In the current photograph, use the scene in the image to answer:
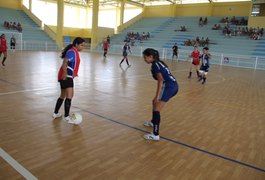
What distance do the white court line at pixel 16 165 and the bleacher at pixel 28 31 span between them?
2609cm

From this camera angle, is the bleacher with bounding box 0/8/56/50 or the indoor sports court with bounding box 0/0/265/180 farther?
the bleacher with bounding box 0/8/56/50

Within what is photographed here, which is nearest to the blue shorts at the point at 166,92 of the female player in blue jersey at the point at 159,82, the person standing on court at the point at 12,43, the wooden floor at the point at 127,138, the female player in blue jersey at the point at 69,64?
the female player in blue jersey at the point at 159,82

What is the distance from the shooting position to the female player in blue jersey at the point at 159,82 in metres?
4.25

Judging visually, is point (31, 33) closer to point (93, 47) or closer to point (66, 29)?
point (93, 47)

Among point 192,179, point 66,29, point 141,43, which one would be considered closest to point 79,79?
point 192,179

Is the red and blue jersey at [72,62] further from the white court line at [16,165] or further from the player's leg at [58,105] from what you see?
the white court line at [16,165]

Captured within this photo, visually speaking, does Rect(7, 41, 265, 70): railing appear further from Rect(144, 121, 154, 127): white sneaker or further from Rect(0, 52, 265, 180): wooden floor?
Rect(144, 121, 154, 127): white sneaker

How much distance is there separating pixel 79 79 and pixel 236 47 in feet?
64.3

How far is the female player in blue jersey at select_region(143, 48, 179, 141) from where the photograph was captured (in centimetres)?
425

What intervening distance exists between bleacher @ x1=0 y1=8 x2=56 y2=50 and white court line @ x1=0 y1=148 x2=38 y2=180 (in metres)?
26.1

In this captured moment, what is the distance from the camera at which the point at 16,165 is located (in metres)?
3.29

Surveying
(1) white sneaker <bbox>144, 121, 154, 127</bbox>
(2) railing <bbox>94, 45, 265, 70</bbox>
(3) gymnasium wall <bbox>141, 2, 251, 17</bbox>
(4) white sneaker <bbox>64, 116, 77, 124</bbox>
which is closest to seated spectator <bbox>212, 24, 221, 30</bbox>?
(3) gymnasium wall <bbox>141, 2, 251, 17</bbox>

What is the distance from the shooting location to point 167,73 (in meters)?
4.34

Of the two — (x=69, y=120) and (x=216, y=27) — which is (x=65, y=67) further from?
(x=216, y=27)
